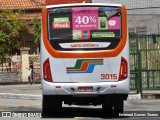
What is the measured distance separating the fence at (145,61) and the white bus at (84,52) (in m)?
8.46

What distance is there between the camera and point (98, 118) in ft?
48.2

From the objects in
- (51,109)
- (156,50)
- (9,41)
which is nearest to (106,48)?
(51,109)

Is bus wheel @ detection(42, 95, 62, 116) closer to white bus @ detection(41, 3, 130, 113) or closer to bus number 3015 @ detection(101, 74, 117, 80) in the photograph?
white bus @ detection(41, 3, 130, 113)

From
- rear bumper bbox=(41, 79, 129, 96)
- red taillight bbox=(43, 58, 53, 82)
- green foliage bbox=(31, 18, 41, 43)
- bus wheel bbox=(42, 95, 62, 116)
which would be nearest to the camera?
rear bumper bbox=(41, 79, 129, 96)

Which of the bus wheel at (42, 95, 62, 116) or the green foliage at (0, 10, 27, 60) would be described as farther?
the green foliage at (0, 10, 27, 60)

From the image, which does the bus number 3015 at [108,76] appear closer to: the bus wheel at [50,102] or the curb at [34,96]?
the bus wheel at [50,102]

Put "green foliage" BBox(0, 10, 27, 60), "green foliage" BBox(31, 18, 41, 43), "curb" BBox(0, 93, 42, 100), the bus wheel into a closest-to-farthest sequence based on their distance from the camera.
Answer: the bus wheel < "curb" BBox(0, 93, 42, 100) < "green foliage" BBox(0, 10, 27, 60) < "green foliage" BBox(31, 18, 41, 43)

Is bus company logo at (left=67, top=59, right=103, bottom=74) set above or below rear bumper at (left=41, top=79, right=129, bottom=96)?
above

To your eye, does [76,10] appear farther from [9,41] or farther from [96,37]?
[9,41]

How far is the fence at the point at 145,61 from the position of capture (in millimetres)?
23156

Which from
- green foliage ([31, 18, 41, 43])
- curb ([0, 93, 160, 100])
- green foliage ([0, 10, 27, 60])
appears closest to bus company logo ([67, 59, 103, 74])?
curb ([0, 93, 160, 100])

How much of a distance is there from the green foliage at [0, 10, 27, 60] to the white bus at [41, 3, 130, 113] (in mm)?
24364

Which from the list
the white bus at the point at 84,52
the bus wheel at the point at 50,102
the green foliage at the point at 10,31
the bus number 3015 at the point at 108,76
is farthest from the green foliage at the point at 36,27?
the bus number 3015 at the point at 108,76

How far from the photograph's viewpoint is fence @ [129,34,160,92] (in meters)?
23.2
